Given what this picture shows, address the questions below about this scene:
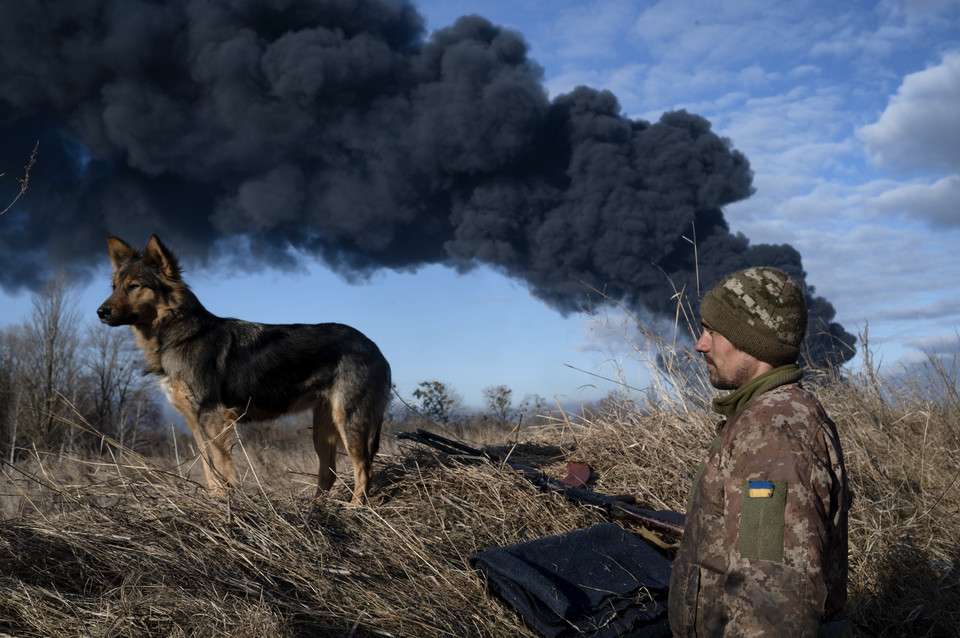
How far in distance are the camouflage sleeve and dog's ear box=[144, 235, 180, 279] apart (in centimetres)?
621

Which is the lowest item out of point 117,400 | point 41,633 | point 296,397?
point 117,400

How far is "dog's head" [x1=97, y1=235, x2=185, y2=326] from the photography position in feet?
21.9

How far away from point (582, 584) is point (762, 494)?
5.49 ft

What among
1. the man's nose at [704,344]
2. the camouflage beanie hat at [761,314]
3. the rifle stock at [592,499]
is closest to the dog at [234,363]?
the rifle stock at [592,499]

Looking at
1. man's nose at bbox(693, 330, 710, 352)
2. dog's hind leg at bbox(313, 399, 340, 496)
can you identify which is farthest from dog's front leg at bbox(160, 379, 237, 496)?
man's nose at bbox(693, 330, 710, 352)

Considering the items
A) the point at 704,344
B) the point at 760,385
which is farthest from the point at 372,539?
the point at 760,385

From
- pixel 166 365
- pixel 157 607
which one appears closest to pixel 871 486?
pixel 157 607

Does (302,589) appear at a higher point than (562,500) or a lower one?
lower

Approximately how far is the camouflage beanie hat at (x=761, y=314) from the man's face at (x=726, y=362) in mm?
40

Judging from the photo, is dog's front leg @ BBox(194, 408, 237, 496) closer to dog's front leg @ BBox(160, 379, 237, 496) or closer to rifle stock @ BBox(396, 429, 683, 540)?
dog's front leg @ BBox(160, 379, 237, 496)

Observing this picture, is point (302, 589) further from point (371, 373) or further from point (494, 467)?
point (371, 373)

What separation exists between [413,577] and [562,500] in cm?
147

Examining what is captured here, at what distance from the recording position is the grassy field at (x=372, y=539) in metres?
3.18

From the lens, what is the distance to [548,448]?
683 cm
